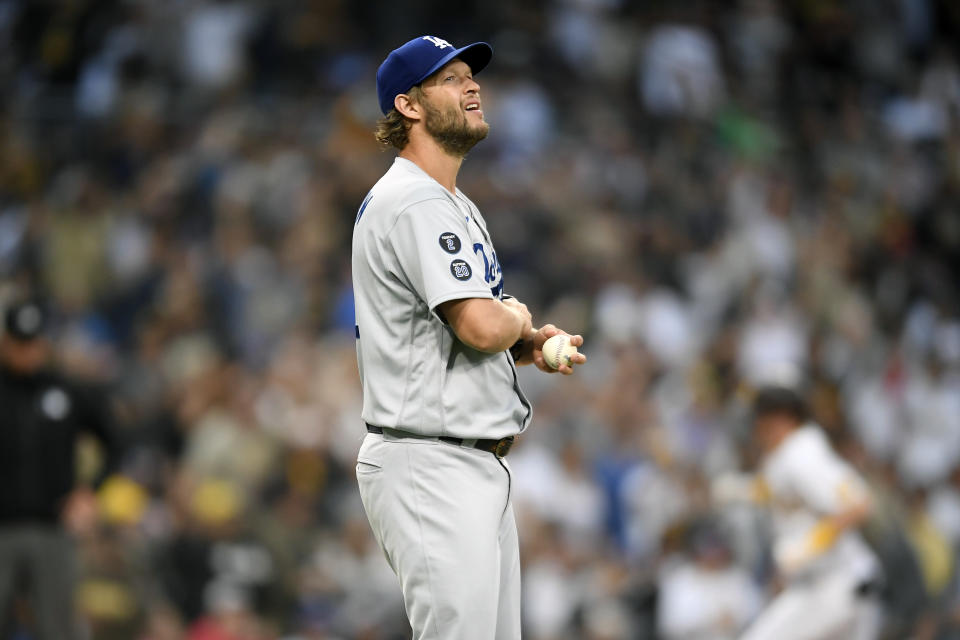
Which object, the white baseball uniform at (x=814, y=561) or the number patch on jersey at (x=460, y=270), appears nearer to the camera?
the number patch on jersey at (x=460, y=270)

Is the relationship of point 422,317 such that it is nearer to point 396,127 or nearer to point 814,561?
point 396,127

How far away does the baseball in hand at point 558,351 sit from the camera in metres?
4.02

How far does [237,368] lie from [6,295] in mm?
1947

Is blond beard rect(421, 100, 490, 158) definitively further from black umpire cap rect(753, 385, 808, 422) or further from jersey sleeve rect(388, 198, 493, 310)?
black umpire cap rect(753, 385, 808, 422)

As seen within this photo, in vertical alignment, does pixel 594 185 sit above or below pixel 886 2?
below

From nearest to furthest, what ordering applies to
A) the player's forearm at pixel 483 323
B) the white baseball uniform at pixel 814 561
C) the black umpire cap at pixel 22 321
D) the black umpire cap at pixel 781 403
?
1. the player's forearm at pixel 483 323
2. the white baseball uniform at pixel 814 561
3. the black umpire cap at pixel 781 403
4. the black umpire cap at pixel 22 321

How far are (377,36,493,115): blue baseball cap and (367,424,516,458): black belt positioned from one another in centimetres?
105

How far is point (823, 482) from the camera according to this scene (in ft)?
21.7

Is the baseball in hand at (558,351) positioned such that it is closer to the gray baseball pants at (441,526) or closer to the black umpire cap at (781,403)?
the gray baseball pants at (441,526)

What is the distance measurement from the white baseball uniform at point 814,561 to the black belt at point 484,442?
2931 millimetres

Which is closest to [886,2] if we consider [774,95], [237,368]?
[774,95]

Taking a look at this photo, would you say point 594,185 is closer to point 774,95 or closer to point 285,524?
point 774,95

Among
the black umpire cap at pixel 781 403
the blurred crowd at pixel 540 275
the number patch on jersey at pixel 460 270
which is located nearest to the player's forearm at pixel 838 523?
the black umpire cap at pixel 781 403

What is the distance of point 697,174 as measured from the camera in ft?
47.0
